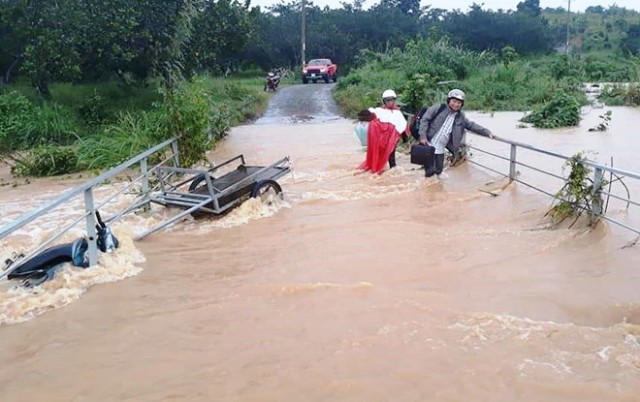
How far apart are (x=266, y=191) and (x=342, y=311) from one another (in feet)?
12.5

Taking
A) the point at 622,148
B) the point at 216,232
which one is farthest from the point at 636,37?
the point at 216,232

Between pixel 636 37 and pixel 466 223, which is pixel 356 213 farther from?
pixel 636 37

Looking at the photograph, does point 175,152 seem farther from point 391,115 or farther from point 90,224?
point 90,224

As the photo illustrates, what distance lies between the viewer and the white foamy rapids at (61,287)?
4871 mm

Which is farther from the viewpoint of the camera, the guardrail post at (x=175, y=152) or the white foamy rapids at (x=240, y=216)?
the guardrail post at (x=175, y=152)

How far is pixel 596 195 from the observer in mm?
6449

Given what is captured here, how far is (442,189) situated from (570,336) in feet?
17.1

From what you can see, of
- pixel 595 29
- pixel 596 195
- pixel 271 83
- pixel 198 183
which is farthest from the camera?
pixel 595 29

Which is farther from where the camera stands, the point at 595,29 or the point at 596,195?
the point at 595,29

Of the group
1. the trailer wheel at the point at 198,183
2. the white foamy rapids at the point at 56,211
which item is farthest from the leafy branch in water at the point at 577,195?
the white foamy rapids at the point at 56,211

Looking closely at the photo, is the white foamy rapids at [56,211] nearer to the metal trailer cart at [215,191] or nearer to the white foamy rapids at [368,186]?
the metal trailer cart at [215,191]

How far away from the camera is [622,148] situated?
13359mm

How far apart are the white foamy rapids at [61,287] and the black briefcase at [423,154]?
4.53 meters

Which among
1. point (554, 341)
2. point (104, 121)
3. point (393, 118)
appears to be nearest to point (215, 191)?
point (393, 118)
